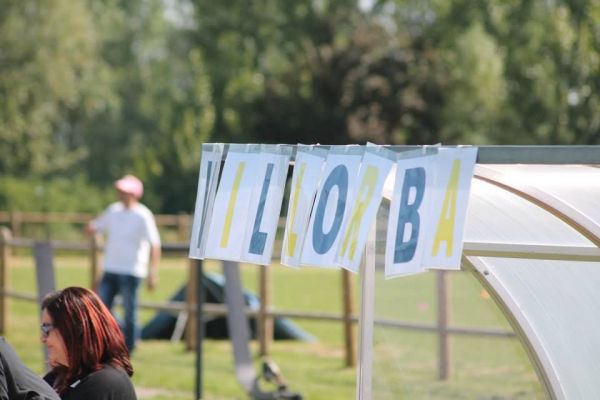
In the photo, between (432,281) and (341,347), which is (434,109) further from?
(341,347)

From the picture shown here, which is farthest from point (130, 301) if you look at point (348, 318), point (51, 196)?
point (51, 196)

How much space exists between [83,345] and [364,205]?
3.90 ft

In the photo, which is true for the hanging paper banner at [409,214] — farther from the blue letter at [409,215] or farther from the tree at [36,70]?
the tree at [36,70]

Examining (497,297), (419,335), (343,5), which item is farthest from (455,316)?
(343,5)

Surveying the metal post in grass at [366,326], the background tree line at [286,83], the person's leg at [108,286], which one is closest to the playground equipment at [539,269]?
the metal post in grass at [366,326]

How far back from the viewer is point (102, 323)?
479cm

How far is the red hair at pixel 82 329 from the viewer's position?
4746mm

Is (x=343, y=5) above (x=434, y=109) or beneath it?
above

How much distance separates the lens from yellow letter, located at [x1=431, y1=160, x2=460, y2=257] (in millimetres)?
4145

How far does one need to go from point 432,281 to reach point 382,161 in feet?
49.3

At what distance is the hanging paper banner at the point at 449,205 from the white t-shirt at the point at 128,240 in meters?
8.78

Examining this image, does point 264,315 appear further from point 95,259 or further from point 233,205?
point 233,205

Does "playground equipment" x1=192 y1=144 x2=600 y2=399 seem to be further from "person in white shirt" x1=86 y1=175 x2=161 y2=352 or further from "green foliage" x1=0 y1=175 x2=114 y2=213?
"green foliage" x1=0 y1=175 x2=114 y2=213

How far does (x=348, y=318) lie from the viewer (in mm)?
13125
